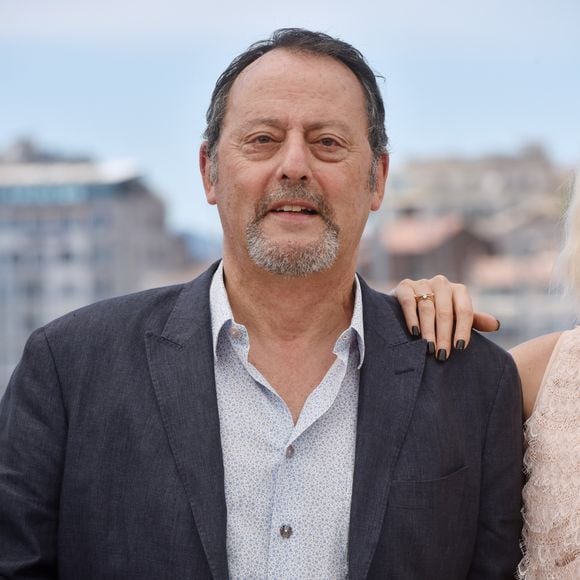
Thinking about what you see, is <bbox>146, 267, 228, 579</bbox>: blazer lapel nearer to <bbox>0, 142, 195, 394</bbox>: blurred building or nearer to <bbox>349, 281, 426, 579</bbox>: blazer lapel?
<bbox>349, 281, 426, 579</bbox>: blazer lapel

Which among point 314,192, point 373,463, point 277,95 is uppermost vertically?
point 277,95

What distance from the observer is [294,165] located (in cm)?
187

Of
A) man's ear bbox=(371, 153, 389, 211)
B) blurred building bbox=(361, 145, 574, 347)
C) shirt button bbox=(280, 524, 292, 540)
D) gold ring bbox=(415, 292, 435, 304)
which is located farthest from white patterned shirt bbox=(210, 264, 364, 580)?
blurred building bbox=(361, 145, 574, 347)

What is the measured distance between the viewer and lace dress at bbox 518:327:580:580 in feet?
6.40

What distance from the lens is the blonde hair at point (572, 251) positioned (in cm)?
205

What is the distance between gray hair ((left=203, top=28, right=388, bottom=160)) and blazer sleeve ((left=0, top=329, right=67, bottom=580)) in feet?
1.83

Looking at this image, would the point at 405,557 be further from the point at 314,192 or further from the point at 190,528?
the point at 314,192

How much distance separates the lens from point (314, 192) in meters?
1.89

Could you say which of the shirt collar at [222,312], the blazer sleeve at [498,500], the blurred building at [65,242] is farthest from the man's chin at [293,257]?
the blurred building at [65,242]

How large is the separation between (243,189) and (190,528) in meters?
0.62

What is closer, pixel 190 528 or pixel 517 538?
pixel 190 528

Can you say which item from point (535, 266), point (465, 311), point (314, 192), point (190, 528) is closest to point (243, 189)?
point (314, 192)

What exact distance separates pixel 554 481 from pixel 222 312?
0.72 m

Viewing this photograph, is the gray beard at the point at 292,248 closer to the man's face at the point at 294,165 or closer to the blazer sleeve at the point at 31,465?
the man's face at the point at 294,165
